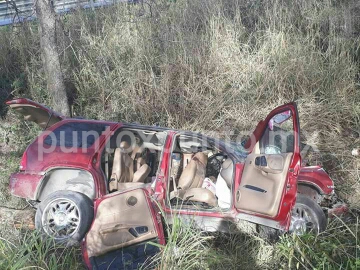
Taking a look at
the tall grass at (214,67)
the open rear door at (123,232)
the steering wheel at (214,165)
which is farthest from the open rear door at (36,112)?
the tall grass at (214,67)

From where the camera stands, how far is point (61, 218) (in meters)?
4.51

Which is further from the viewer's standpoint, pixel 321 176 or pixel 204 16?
pixel 204 16

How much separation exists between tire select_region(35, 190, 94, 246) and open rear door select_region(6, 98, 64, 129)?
1.13 metres

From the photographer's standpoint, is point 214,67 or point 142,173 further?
point 214,67

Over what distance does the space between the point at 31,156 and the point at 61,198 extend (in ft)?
2.38

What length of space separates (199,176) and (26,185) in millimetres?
2076

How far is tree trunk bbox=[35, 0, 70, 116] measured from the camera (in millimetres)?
6871

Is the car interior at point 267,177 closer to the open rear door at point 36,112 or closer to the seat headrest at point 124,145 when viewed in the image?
the seat headrest at point 124,145

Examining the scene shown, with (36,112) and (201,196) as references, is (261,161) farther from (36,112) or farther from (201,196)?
(36,112)

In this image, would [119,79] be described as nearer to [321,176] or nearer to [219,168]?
[219,168]

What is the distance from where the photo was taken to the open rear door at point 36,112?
4.85m

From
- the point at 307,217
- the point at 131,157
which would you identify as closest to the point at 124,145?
the point at 131,157

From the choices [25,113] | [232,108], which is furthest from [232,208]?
[232,108]

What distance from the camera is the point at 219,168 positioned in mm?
5480
